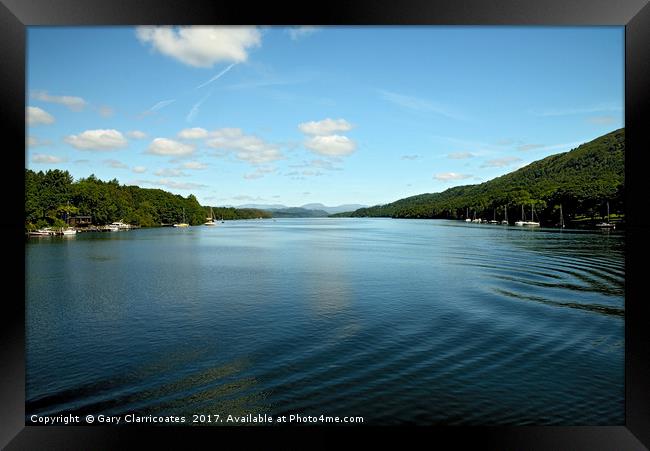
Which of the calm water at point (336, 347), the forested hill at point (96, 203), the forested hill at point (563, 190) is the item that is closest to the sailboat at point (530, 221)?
the forested hill at point (563, 190)

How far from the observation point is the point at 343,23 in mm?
3170

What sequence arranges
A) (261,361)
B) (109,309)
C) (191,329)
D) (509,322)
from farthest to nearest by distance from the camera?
(109,309), (509,322), (191,329), (261,361)

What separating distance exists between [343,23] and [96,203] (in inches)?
2207

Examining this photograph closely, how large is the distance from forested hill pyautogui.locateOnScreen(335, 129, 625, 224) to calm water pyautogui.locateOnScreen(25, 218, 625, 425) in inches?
692

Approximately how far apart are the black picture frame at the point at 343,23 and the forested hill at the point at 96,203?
25.8 metres

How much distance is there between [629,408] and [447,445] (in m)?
1.48

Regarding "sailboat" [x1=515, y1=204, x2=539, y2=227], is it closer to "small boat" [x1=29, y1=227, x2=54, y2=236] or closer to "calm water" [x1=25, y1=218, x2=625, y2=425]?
"calm water" [x1=25, y1=218, x2=625, y2=425]

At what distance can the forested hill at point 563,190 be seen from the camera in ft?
147

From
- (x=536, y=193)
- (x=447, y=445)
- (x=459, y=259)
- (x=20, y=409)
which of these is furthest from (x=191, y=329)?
(x=536, y=193)

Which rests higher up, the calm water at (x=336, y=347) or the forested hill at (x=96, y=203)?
the forested hill at (x=96, y=203)

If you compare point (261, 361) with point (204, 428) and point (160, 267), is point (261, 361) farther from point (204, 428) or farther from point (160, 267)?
point (160, 267)

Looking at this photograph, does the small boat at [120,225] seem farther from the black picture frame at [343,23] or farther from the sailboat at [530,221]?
the sailboat at [530,221]

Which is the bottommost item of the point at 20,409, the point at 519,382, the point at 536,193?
the point at 519,382

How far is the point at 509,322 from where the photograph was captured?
898 cm
